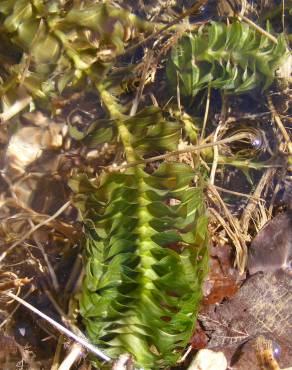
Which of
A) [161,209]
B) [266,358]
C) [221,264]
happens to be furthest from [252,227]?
[161,209]

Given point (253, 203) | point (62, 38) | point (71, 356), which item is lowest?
point (253, 203)

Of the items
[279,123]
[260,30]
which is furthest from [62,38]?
[279,123]

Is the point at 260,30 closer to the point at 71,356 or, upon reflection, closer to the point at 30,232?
the point at 30,232

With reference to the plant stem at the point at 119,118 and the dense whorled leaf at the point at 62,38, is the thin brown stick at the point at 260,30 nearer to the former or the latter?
the dense whorled leaf at the point at 62,38

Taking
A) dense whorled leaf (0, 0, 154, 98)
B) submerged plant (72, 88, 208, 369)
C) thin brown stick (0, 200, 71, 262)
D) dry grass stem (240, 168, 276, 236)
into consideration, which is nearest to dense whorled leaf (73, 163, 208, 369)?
submerged plant (72, 88, 208, 369)

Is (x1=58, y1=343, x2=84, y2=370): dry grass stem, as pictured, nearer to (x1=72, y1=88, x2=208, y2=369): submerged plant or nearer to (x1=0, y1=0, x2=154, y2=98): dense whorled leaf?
(x1=72, y1=88, x2=208, y2=369): submerged plant

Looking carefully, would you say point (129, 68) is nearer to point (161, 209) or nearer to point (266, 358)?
point (161, 209)

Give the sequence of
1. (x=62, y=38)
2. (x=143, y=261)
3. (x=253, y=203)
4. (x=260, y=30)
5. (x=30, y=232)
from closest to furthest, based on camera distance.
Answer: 1. (x=143, y=261)
2. (x=62, y=38)
3. (x=30, y=232)
4. (x=260, y=30)
5. (x=253, y=203)
